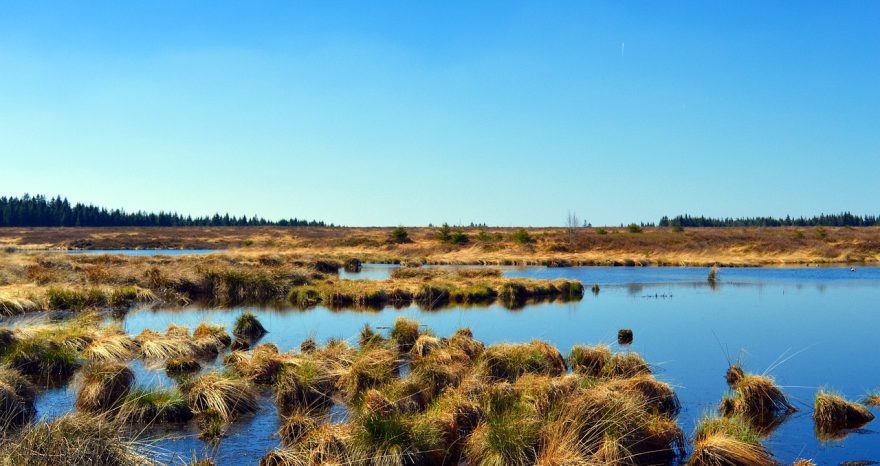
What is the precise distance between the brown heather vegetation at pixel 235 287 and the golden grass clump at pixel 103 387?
55.5ft

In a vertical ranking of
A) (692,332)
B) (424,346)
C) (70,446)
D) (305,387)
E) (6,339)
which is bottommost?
(692,332)

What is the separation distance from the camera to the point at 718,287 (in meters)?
41.9

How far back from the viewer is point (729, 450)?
1072 cm

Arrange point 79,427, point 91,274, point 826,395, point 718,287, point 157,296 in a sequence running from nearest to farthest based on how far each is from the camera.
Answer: point 79,427
point 826,395
point 157,296
point 91,274
point 718,287

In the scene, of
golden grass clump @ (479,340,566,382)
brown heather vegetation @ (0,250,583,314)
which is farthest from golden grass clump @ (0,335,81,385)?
brown heather vegetation @ (0,250,583,314)

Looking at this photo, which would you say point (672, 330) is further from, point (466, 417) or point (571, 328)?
point (466, 417)

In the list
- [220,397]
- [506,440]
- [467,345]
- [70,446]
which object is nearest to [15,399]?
[220,397]

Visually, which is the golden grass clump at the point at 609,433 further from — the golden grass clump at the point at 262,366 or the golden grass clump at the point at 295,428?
the golden grass clump at the point at 262,366

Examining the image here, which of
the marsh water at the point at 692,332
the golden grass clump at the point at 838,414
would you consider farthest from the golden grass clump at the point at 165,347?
the golden grass clump at the point at 838,414

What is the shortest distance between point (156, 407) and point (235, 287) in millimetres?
24460

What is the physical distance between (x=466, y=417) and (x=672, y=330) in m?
14.9

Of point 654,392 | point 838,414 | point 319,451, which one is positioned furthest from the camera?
point 654,392

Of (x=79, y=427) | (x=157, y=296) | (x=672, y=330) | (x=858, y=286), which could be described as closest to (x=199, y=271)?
(x=157, y=296)

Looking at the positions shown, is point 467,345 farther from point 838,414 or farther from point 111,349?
point 111,349
